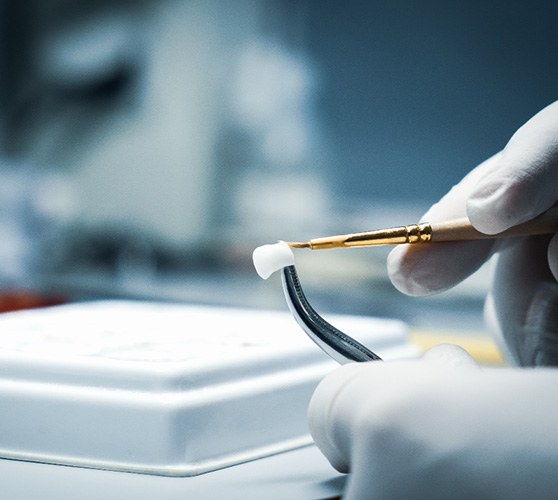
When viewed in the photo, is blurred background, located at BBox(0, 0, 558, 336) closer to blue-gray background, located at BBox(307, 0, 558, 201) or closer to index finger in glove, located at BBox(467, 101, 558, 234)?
blue-gray background, located at BBox(307, 0, 558, 201)

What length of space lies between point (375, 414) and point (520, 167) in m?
0.22

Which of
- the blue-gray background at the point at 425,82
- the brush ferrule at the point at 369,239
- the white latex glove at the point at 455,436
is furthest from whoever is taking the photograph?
the blue-gray background at the point at 425,82

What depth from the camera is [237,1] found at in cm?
218

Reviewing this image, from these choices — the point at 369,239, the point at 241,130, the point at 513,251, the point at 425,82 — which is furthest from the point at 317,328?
the point at 241,130

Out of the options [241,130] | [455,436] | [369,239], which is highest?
[241,130]

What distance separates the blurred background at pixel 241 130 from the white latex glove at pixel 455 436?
138 centimetres

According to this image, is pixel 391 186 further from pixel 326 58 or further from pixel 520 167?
pixel 520 167

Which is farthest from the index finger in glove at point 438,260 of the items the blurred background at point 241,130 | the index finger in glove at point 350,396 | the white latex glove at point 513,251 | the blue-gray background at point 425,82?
the blue-gray background at point 425,82

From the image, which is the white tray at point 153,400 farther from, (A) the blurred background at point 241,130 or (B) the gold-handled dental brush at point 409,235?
(A) the blurred background at point 241,130

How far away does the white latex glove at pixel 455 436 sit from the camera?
355mm

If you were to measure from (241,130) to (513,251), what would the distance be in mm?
1551

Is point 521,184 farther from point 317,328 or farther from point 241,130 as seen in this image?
point 241,130

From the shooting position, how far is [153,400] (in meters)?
0.45

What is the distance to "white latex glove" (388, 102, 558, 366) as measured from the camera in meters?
0.50
